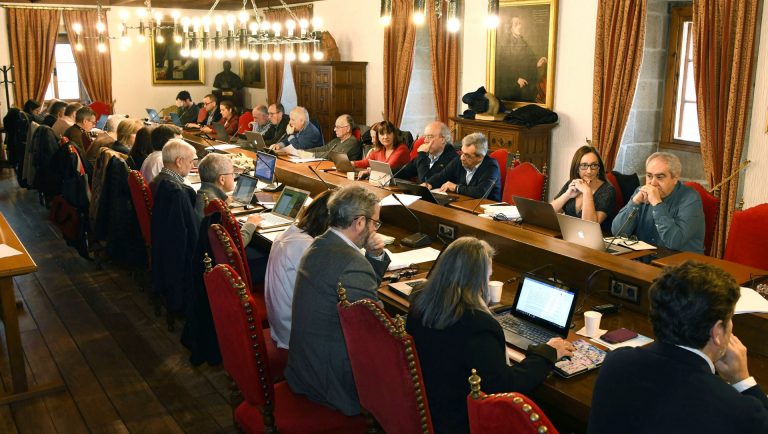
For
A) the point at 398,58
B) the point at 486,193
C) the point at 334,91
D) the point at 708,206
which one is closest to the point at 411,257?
the point at 486,193

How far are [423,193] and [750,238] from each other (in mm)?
1865

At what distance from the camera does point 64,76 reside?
1298 cm

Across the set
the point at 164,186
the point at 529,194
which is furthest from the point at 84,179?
the point at 529,194

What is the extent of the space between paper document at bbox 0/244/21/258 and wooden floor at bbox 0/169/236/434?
2.44ft

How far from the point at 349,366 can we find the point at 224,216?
150 cm

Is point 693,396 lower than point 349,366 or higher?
higher

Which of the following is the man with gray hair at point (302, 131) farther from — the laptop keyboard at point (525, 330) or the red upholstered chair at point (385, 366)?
the red upholstered chair at point (385, 366)

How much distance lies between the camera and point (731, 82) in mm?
5469

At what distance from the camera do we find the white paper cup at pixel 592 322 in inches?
104

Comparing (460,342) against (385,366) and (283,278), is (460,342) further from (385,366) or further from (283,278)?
(283,278)

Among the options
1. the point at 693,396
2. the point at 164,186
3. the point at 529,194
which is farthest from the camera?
the point at 529,194

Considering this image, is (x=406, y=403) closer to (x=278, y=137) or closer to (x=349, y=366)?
(x=349, y=366)

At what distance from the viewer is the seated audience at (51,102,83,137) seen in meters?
8.33

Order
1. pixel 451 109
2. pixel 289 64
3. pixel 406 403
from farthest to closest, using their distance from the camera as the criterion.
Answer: pixel 289 64
pixel 451 109
pixel 406 403
